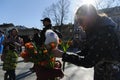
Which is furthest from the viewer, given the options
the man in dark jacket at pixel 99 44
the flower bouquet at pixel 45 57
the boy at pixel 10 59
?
the boy at pixel 10 59

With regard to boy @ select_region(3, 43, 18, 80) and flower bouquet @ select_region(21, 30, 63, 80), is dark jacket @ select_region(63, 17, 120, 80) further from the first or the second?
boy @ select_region(3, 43, 18, 80)

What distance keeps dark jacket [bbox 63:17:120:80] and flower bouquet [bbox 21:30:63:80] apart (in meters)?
0.69

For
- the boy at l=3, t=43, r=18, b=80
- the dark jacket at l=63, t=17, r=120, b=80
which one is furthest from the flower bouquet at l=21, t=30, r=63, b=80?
the boy at l=3, t=43, r=18, b=80

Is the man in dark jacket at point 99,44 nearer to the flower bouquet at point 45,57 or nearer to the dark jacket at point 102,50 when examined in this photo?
the dark jacket at point 102,50

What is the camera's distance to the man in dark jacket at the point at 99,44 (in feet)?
10.6

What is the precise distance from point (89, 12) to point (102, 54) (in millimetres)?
410

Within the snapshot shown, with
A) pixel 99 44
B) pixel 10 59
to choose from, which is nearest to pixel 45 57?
pixel 99 44

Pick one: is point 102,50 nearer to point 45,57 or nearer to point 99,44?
point 99,44

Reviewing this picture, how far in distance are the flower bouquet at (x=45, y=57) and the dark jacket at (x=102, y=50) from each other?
2.26 feet

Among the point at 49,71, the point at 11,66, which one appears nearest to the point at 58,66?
the point at 49,71

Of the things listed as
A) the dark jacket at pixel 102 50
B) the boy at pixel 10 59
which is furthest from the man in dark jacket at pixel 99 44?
the boy at pixel 10 59

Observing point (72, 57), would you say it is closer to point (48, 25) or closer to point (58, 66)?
point (58, 66)

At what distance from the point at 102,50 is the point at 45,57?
1338mm

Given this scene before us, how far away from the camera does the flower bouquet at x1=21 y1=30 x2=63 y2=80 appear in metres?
4.05
